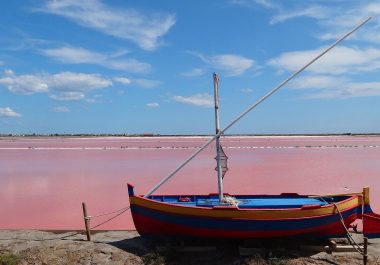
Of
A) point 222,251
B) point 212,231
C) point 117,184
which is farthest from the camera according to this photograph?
point 117,184

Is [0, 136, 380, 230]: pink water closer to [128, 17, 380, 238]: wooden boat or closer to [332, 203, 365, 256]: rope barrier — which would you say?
[128, 17, 380, 238]: wooden boat

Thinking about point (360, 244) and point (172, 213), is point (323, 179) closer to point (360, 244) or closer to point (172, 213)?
point (360, 244)

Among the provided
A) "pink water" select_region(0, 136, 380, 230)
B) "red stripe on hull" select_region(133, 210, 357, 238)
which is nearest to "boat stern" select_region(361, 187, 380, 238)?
"red stripe on hull" select_region(133, 210, 357, 238)

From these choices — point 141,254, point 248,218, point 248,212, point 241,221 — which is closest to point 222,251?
point 241,221

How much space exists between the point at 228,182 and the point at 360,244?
12.5 m

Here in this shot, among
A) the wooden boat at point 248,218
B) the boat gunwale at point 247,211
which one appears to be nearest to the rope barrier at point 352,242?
the wooden boat at point 248,218

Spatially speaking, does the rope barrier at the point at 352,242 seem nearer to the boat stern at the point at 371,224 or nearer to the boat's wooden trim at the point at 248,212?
the boat's wooden trim at the point at 248,212

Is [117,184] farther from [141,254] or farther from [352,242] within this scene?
[352,242]

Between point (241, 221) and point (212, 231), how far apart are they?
78 centimetres

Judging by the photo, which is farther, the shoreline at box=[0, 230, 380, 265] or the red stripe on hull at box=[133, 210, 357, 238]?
the red stripe on hull at box=[133, 210, 357, 238]

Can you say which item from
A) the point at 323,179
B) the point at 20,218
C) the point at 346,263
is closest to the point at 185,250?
the point at 346,263

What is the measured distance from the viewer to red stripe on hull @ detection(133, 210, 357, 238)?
10.4 meters

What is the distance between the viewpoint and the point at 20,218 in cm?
1518

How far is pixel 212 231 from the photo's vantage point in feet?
34.4
